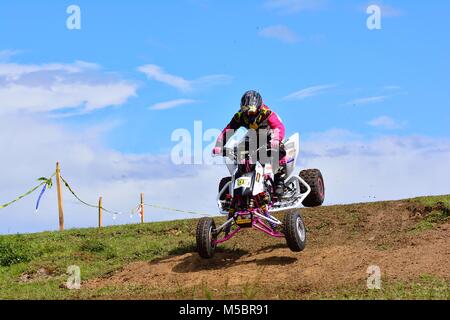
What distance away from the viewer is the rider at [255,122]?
13172 mm

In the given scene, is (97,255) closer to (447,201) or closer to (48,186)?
(48,186)

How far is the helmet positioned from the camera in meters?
13.2

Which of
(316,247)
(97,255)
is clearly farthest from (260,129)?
(97,255)

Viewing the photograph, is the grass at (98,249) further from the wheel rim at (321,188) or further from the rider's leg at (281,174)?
the rider's leg at (281,174)

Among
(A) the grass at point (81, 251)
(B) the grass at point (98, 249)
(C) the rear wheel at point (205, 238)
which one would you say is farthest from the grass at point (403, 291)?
(A) the grass at point (81, 251)

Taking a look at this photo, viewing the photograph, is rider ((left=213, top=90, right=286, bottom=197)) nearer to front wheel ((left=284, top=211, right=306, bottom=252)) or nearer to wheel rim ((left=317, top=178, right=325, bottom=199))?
front wheel ((left=284, top=211, right=306, bottom=252))

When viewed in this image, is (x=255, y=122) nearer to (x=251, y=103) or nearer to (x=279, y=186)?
(x=251, y=103)

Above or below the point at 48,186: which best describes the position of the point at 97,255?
below

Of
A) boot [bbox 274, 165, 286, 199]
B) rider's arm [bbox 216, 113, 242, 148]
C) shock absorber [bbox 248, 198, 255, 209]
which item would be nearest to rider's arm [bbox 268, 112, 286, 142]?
rider's arm [bbox 216, 113, 242, 148]

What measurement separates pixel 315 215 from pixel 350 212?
0.96m

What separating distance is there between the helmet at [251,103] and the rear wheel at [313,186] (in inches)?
104

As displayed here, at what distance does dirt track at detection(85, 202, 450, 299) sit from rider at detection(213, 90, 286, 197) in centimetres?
178

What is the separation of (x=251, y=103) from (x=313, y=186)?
3041mm

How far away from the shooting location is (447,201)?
16.3 m
